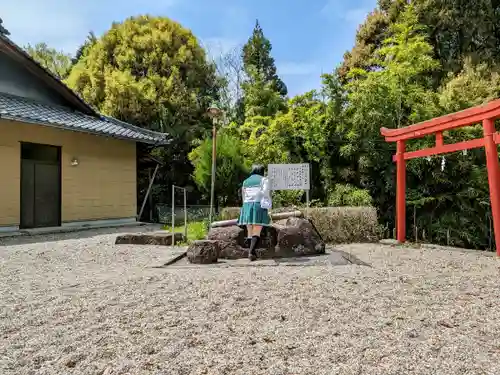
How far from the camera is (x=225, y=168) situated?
36.6ft

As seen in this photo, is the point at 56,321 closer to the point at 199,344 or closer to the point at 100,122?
the point at 199,344

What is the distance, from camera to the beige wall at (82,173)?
9.53 meters

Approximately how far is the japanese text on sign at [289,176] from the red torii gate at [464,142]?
76.5 inches

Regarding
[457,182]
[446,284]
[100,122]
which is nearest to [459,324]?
[446,284]

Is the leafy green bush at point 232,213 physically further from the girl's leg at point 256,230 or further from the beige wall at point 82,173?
the beige wall at point 82,173

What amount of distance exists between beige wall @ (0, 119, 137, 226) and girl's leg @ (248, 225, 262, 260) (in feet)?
21.6

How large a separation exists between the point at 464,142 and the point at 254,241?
4.06 metres

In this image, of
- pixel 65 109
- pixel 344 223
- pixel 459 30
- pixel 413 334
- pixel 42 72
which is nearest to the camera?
pixel 413 334

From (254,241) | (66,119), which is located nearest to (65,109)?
(66,119)

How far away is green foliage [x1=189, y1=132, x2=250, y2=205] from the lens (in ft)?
36.8

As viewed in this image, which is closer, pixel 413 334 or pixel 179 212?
pixel 413 334

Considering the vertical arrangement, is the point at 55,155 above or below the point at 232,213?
above

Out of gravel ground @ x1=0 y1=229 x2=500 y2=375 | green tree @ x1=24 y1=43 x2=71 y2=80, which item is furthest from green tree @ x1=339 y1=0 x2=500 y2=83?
green tree @ x1=24 y1=43 x2=71 y2=80

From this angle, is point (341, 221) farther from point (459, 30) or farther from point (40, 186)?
point (459, 30)
